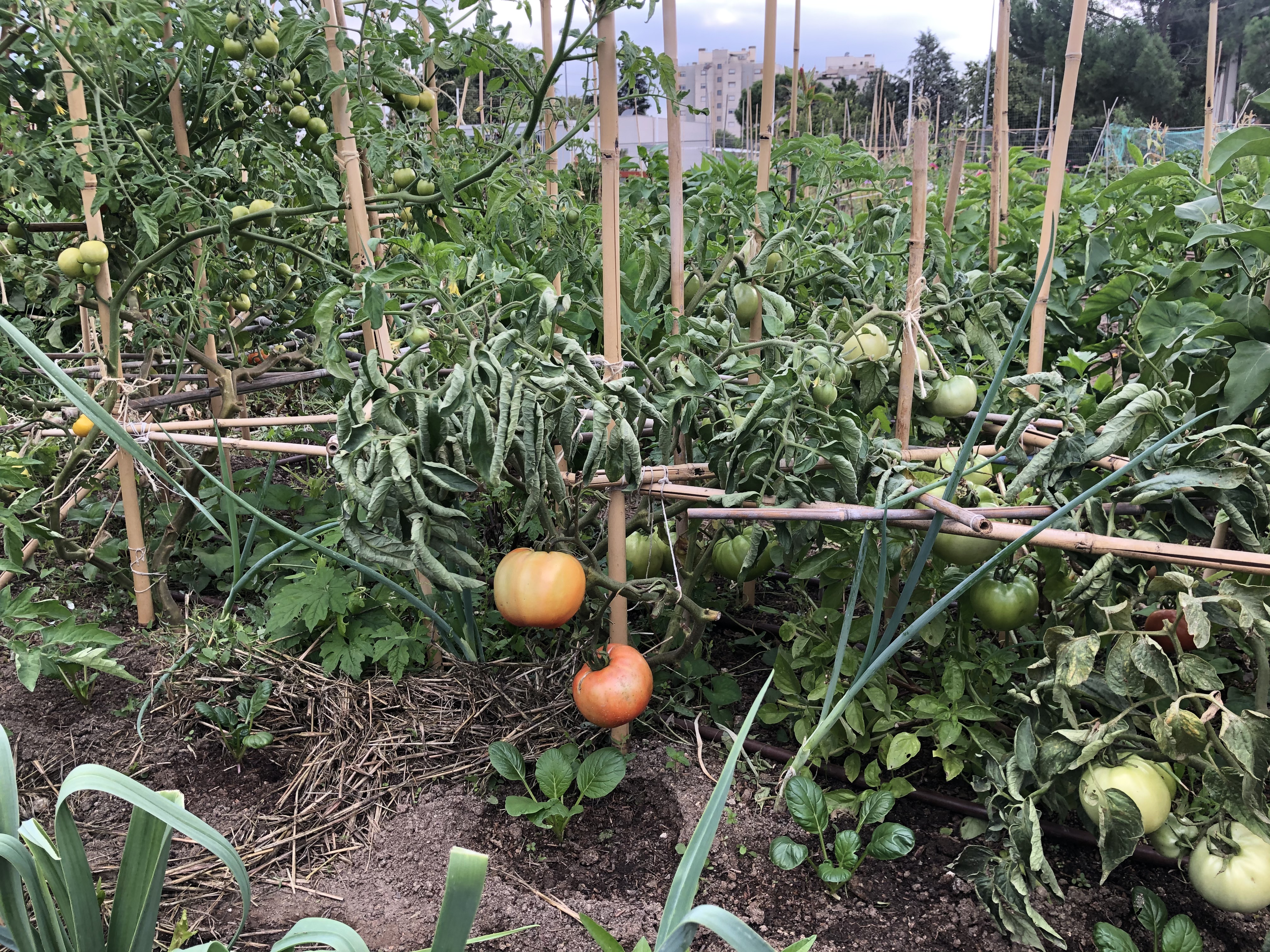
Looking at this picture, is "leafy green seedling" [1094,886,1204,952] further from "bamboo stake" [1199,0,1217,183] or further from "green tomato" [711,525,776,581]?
"bamboo stake" [1199,0,1217,183]

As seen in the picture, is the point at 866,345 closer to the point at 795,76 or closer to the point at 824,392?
the point at 824,392

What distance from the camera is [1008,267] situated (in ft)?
6.62

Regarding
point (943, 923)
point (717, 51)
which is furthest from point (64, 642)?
point (717, 51)

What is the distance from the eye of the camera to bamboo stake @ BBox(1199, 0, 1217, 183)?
2.66 metres

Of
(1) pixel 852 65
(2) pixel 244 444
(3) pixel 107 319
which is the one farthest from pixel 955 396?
(1) pixel 852 65

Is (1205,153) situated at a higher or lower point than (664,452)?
higher

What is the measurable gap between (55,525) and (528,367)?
148cm

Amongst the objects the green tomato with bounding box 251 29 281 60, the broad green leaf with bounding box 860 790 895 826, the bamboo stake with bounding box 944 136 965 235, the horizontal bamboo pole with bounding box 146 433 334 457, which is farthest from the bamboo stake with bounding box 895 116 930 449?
the green tomato with bounding box 251 29 281 60

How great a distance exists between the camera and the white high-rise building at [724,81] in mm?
8312

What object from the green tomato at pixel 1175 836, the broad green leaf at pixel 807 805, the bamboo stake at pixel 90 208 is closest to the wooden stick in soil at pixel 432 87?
the bamboo stake at pixel 90 208

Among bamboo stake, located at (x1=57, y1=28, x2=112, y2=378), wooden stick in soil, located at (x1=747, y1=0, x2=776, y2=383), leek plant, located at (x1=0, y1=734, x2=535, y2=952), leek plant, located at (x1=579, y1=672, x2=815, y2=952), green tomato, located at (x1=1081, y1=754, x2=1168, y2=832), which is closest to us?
leek plant, located at (x1=579, y1=672, x2=815, y2=952)

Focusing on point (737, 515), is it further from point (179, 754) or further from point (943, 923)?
point (179, 754)

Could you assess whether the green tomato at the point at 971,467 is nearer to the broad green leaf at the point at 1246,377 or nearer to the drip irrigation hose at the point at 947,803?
the broad green leaf at the point at 1246,377

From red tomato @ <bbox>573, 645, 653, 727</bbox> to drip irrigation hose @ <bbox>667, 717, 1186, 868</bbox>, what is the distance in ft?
0.64
